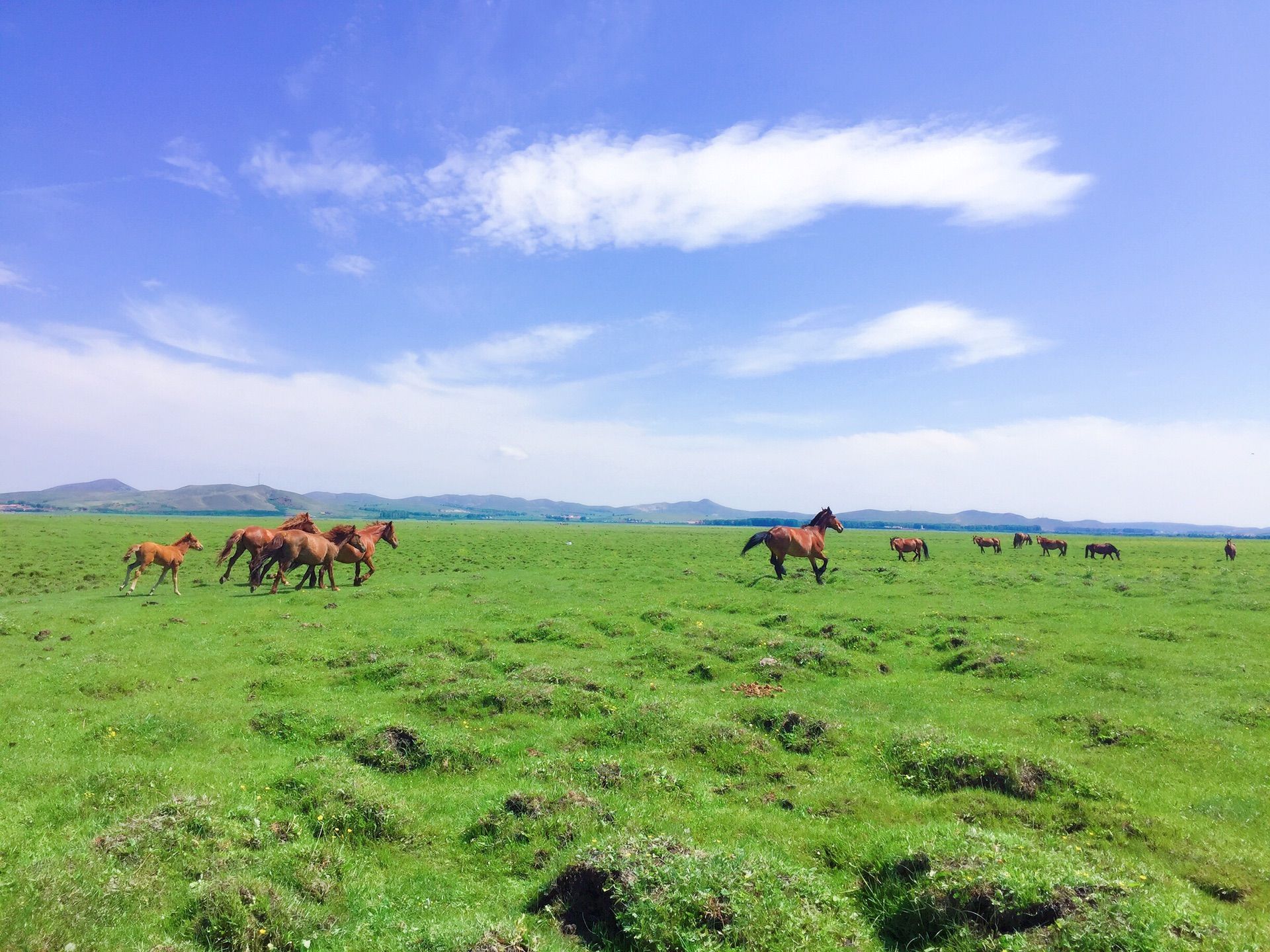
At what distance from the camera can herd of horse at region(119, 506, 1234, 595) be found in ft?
102

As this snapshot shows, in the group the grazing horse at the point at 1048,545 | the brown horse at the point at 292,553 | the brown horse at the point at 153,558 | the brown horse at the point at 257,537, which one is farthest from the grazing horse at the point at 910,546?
the brown horse at the point at 153,558

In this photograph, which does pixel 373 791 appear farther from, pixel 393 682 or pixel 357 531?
pixel 357 531

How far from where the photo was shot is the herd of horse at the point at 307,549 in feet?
102

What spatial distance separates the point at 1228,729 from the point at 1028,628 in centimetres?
1050

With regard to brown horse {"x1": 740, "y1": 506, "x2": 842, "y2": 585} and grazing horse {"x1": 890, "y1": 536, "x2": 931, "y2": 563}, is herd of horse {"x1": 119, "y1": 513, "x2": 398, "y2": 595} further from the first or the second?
grazing horse {"x1": 890, "y1": 536, "x2": 931, "y2": 563}

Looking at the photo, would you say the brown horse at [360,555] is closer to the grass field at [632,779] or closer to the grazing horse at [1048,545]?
the grass field at [632,779]

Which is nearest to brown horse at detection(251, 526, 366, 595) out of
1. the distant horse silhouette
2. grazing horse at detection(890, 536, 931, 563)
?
grazing horse at detection(890, 536, 931, 563)

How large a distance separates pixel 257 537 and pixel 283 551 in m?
3.67

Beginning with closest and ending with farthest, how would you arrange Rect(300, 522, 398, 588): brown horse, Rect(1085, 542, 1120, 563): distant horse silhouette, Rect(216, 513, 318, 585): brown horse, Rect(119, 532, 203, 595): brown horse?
Rect(119, 532, 203, 595): brown horse < Rect(216, 513, 318, 585): brown horse < Rect(300, 522, 398, 588): brown horse < Rect(1085, 542, 1120, 563): distant horse silhouette

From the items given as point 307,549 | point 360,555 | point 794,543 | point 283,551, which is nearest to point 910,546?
point 794,543

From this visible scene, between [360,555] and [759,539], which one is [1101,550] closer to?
[759,539]

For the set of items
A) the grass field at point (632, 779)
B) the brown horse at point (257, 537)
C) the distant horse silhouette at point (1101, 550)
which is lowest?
the grass field at point (632, 779)

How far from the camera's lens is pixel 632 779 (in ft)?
37.1

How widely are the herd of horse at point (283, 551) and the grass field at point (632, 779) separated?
18.2 ft
